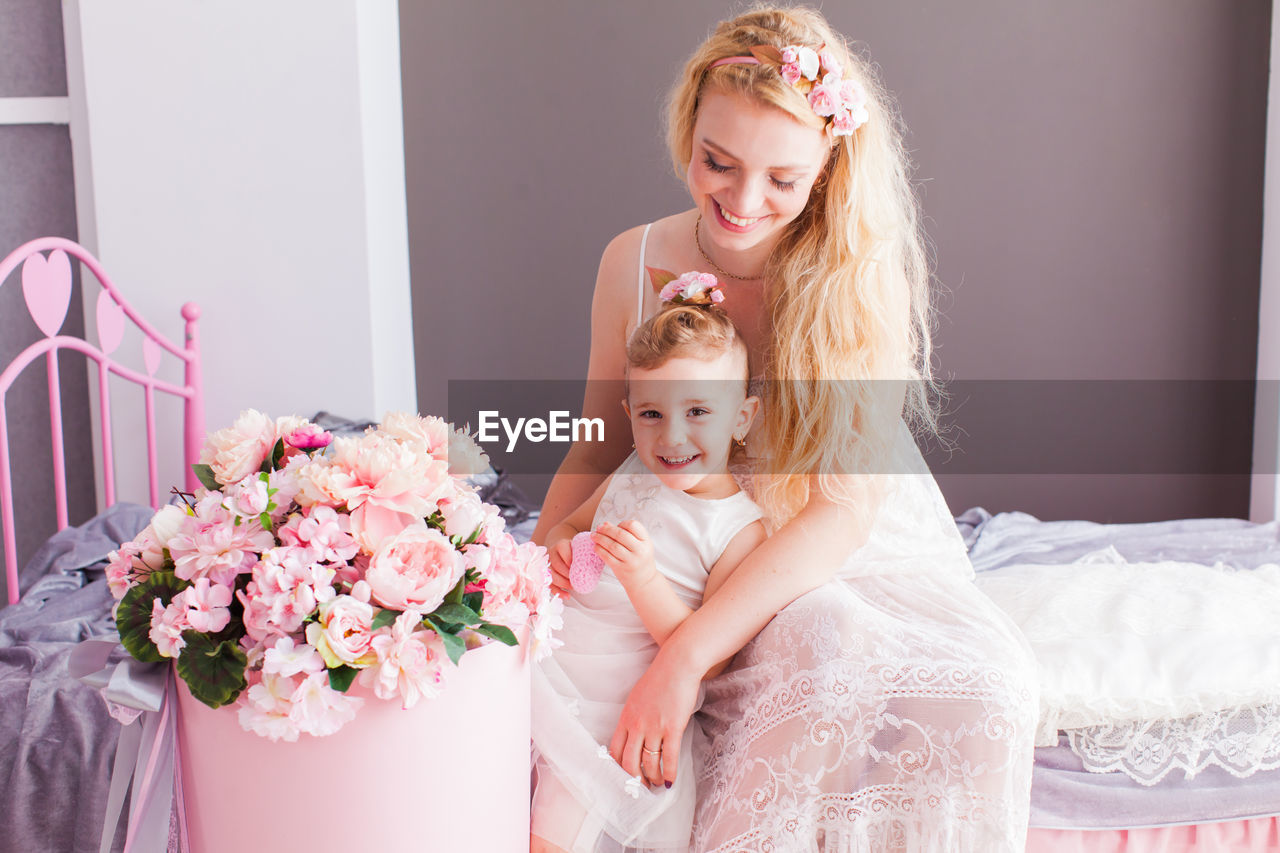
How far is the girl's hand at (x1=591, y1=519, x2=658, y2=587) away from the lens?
1.10 meters

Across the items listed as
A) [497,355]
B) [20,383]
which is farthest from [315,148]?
[20,383]

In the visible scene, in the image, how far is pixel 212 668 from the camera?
79 centimetres

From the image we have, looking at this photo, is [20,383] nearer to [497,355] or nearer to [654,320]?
[497,355]

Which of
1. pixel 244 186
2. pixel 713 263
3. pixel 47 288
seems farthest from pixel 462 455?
pixel 244 186

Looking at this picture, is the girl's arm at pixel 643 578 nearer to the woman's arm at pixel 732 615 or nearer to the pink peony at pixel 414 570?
the woman's arm at pixel 732 615

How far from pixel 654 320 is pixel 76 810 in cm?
110

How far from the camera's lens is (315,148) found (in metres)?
2.52

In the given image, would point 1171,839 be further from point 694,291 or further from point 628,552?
point 694,291

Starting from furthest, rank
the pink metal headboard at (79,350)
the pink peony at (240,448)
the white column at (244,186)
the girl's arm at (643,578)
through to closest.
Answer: the white column at (244,186) < the pink metal headboard at (79,350) < the girl's arm at (643,578) < the pink peony at (240,448)

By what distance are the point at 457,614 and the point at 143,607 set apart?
0.30 meters

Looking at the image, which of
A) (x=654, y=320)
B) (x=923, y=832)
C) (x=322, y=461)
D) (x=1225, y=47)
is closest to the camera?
(x=322, y=461)

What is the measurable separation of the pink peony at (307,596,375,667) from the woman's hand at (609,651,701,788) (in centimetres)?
39

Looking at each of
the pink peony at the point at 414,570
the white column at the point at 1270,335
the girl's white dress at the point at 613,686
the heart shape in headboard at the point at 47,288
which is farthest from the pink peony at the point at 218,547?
the white column at the point at 1270,335

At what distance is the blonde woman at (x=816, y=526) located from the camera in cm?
100
